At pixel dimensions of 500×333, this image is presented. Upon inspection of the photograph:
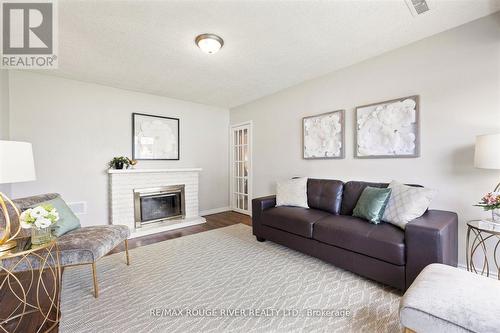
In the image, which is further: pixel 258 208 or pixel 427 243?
pixel 258 208

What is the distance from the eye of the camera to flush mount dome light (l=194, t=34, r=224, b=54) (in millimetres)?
2178

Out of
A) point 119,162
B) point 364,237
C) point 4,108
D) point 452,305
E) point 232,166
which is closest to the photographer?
point 452,305

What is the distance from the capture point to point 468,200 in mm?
2092

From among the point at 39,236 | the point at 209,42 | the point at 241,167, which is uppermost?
the point at 209,42

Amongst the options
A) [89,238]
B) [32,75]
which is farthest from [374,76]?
[32,75]

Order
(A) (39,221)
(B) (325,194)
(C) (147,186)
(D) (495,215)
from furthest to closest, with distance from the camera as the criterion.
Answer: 1. (C) (147,186)
2. (B) (325,194)
3. (D) (495,215)
4. (A) (39,221)

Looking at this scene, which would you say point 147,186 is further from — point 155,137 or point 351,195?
point 351,195

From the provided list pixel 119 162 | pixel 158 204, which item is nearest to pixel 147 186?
pixel 158 204

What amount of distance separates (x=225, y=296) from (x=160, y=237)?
6.59 feet

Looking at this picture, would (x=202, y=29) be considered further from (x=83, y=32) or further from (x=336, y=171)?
(x=336, y=171)

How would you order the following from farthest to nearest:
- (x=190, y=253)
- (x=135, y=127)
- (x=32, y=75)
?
(x=135, y=127), (x=32, y=75), (x=190, y=253)

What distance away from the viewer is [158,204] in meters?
3.99

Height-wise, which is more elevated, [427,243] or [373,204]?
[373,204]

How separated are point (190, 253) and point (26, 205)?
1.73 meters
